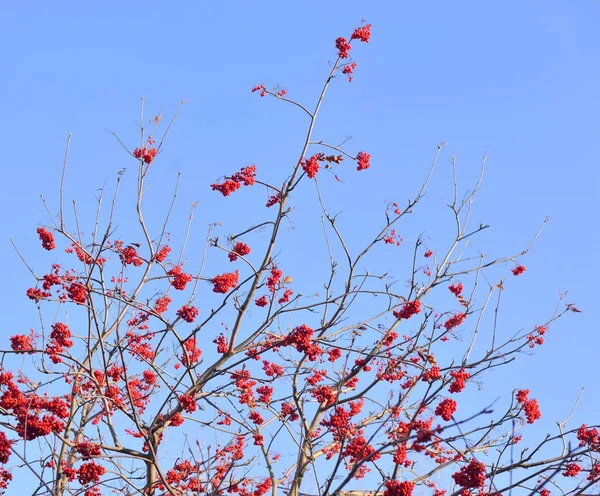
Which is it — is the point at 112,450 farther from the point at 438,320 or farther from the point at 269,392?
the point at 438,320

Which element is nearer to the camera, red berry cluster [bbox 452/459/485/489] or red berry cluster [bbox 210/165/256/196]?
red berry cluster [bbox 452/459/485/489]

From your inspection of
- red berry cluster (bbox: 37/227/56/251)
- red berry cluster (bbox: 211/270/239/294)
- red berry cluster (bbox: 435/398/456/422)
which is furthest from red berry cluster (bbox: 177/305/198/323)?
red berry cluster (bbox: 435/398/456/422)

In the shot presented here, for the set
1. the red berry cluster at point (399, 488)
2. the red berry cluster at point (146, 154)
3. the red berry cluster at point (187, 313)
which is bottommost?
the red berry cluster at point (399, 488)

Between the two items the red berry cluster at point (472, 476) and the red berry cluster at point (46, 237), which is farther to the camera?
the red berry cluster at point (46, 237)

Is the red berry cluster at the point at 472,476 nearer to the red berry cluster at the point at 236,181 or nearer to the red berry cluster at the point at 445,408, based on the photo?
the red berry cluster at the point at 445,408

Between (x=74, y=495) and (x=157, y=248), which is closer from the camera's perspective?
(x=74, y=495)

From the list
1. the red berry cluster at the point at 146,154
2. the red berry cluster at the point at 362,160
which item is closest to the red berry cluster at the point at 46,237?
the red berry cluster at the point at 146,154

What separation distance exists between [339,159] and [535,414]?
357 cm

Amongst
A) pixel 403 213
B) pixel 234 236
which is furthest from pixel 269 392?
pixel 403 213

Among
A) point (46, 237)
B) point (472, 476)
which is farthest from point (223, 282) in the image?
point (472, 476)

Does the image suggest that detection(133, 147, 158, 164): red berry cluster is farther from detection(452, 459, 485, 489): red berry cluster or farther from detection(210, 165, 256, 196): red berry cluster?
detection(452, 459, 485, 489): red berry cluster

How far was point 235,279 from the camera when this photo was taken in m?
8.63

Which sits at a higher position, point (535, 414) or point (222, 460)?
point (222, 460)

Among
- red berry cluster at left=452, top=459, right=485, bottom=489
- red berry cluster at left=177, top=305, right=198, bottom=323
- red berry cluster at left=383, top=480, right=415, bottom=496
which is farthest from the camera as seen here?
red berry cluster at left=177, top=305, right=198, bottom=323
